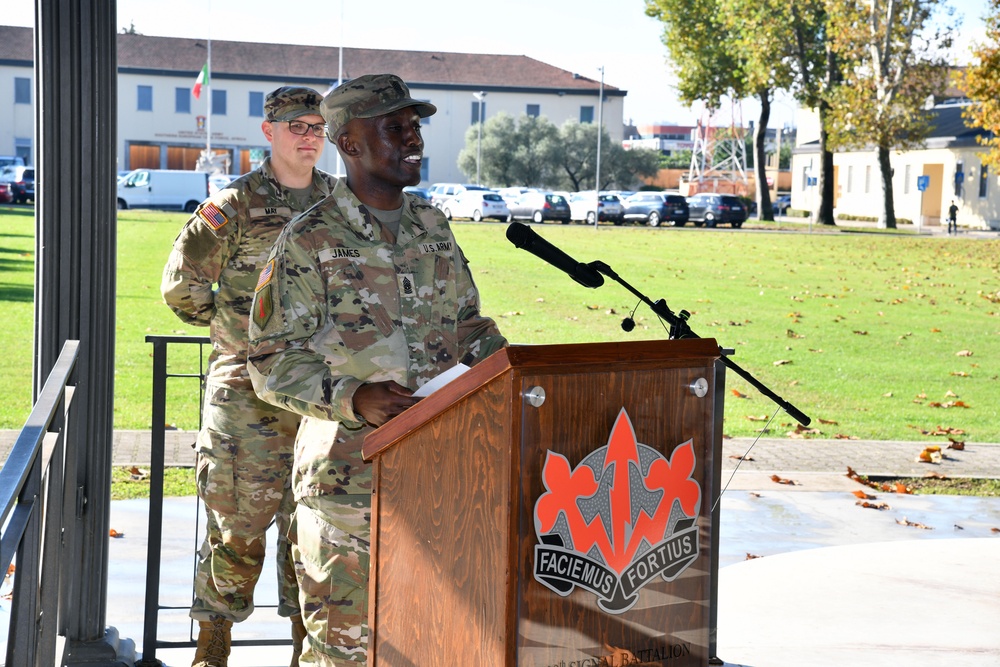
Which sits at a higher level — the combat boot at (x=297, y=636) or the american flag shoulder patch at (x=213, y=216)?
the american flag shoulder patch at (x=213, y=216)

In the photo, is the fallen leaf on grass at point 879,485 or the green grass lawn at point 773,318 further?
the green grass lawn at point 773,318

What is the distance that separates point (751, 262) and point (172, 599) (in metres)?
22.9

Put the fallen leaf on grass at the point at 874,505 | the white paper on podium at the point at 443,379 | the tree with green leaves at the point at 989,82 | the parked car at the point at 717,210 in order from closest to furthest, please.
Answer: the white paper on podium at the point at 443,379, the fallen leaf on grass at the point at 874,505, the tree with green leaves at the point at 989,82, the parked car at the point at 717,210

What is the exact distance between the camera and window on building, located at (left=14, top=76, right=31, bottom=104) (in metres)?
64.4

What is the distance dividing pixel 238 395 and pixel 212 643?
32.7 inches

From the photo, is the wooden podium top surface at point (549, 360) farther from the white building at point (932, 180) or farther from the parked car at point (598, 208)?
the parked car at point (598, 208)

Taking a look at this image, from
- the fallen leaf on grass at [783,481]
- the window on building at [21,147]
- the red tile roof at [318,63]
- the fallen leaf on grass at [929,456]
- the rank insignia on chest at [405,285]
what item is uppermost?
the red tile roof at [318,63]

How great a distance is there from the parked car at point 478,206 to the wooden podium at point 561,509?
4074 centimetres

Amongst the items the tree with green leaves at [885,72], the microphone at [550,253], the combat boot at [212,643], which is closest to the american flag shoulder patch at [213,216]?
the combat boot at [212,643]

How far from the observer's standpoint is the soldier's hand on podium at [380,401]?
2.47m

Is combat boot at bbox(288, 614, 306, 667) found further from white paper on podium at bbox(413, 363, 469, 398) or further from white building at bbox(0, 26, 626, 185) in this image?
white building at bbox(0, 26, 626, 185)

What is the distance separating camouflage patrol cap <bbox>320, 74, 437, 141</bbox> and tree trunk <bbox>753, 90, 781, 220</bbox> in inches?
1893

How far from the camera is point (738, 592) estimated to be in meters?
4.14

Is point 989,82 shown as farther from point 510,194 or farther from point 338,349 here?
point 510,194
